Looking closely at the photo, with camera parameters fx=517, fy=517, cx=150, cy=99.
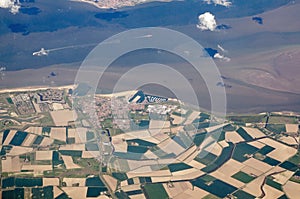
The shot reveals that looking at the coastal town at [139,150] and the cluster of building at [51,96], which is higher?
the cluster of building at [51,96]

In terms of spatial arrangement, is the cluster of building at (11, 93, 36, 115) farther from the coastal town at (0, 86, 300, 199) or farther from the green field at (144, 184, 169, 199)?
the green field at (144, 184, 169, 199)

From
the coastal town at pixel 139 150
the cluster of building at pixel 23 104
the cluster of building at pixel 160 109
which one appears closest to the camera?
the coastal town at pixel 139 150

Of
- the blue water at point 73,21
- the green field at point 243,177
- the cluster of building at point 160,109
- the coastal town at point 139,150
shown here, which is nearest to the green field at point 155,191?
the coastal town at point 139,150

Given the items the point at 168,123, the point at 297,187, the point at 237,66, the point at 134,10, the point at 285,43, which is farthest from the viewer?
the point at 134,10

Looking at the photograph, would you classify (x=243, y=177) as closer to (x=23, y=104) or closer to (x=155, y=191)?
(x=155, y=191)

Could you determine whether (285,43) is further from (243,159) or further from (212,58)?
(243,159)

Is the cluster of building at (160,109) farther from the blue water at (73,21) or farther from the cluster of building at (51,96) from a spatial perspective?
the blue water at (73,21)

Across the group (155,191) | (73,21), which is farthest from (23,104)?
(73,21)

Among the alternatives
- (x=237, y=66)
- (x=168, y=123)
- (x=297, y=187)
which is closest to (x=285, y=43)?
(x=237, y=66)
